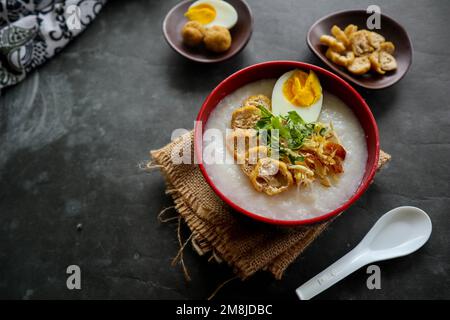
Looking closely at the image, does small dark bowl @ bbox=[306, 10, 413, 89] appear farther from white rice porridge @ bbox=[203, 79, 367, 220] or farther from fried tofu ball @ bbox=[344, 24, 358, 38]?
white rice porridge @ bbox=[203, 79, 367, 220]

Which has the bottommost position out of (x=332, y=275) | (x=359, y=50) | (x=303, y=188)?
(x=332, y=275)

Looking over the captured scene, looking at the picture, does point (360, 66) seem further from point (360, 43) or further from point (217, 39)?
point (217, 39)

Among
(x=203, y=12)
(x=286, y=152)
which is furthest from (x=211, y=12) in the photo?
(x=286, y=152)

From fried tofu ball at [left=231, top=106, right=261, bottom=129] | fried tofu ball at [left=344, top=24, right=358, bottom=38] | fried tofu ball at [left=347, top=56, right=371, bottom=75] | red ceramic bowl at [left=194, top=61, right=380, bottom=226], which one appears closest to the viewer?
red ceramic bowl at [left=194, top=61, right=380, bottom=226]

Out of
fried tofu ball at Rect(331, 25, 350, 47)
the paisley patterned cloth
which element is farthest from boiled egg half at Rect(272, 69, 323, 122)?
the paisley patterned cloth

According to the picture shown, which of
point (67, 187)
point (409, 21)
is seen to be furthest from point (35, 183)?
point (409, 21)
